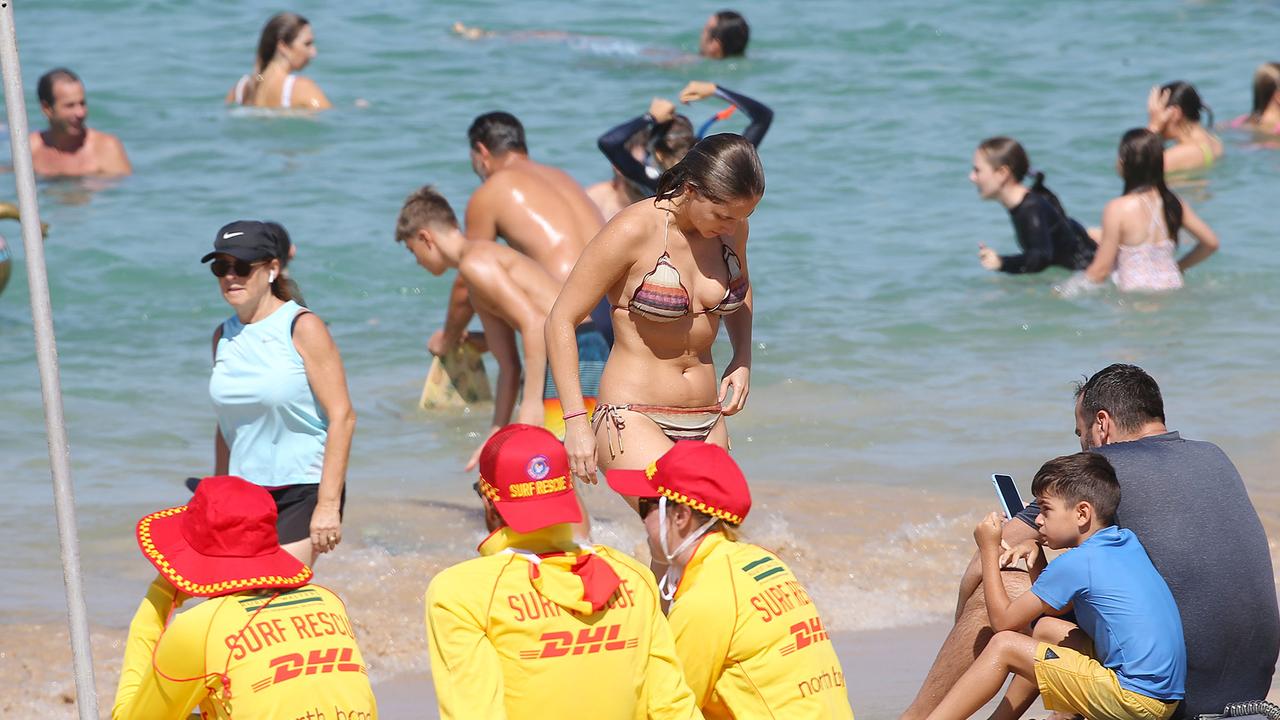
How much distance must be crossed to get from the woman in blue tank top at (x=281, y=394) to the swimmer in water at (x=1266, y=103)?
11492 mm

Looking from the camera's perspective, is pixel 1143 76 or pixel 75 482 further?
pixel 1143 76

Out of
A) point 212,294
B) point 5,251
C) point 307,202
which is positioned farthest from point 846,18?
point 5,251

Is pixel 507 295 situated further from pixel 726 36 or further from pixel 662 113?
pixel 726 36

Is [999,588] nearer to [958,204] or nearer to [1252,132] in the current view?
[958,204]

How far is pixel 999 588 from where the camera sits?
14.2ft

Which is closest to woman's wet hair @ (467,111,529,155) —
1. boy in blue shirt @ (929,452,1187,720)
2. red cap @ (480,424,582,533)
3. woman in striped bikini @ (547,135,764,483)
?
woman in striped bikini @ (547,135,764,483)

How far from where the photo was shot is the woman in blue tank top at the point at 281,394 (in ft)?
15.8

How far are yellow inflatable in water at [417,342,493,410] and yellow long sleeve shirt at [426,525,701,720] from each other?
14.7 ft

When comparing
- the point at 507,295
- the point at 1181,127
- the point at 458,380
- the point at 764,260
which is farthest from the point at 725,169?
the point at 1181,127

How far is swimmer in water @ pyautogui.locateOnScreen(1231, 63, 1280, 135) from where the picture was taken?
1421 cm

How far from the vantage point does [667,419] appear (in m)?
4.77

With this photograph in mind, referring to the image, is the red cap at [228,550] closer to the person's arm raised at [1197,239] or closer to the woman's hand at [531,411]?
the woman's hand at [531,411]

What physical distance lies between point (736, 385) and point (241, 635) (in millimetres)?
2155

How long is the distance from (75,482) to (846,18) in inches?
579
